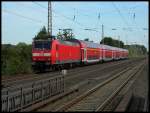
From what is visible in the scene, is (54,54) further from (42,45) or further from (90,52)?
(90,52)

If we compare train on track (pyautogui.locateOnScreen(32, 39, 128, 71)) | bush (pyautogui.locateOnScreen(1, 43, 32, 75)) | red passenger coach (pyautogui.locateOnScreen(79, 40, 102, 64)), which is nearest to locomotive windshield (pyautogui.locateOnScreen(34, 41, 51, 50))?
train on track (pyautogui.locateOnScreen(32, 39, 128, 71))

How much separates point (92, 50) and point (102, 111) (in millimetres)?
44071

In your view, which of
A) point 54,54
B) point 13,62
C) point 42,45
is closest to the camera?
point 13,62

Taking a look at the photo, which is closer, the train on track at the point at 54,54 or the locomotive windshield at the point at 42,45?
the train on track at the point at 54,54

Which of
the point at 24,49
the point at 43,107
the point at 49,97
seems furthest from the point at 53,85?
the point at 24,49

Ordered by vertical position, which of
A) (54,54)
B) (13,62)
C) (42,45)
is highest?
(42,45)

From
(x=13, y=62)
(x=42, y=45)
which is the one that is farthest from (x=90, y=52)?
(x=13, y=62)

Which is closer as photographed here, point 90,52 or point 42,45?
point 42,45

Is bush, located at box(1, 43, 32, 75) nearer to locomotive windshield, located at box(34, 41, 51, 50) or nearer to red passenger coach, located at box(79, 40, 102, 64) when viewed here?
locomotive windshield, located at box(34, 41, 51, 50)

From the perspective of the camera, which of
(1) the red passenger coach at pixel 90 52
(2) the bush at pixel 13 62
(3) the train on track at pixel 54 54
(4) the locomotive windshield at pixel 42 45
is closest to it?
(2) the bush at pixel 13 62

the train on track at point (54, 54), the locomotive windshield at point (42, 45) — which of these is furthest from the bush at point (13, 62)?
the locomotive windshield at point (42, 45)

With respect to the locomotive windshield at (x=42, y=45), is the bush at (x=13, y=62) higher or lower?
lower

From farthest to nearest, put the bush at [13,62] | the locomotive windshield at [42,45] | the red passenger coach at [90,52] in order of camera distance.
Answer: the red passenger coach at [90,52] < the locomotive windshield at [42,45] < the bush at [13,62]

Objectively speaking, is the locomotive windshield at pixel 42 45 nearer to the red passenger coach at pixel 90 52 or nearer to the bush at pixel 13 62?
the bush at pixel 13 62
